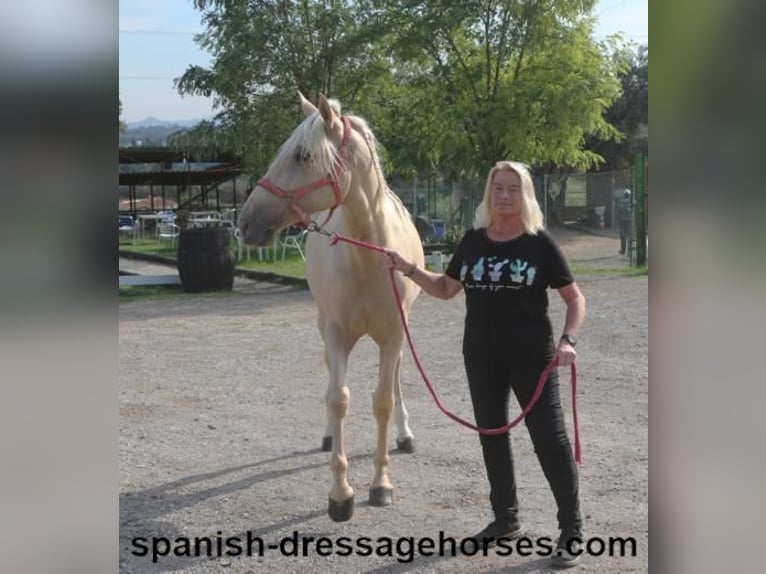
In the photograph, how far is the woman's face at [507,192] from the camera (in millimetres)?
3365

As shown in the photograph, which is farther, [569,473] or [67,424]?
[569,473]

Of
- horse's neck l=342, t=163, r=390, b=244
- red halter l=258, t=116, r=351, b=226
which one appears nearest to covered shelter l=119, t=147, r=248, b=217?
horse's neck l=342, t=163, r=390, b=244

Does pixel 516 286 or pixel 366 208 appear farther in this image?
pixel 366 208

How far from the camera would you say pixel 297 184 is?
3496 mm

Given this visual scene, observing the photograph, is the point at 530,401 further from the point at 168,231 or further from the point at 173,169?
the point at 173,169

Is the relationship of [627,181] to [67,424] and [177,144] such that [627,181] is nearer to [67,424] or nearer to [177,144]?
[177,144]

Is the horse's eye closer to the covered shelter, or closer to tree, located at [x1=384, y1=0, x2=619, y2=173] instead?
tree, located at [x1=384, y1=0, x2=619, y2=173]

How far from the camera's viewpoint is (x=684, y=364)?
1.59m

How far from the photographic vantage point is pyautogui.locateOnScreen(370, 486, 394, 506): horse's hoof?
4.25 m

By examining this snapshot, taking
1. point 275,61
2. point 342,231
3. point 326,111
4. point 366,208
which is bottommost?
point 342,231

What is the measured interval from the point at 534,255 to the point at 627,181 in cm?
1573

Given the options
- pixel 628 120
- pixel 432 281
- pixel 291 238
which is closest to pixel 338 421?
pixel 432 281

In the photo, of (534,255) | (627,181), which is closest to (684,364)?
(534,255)

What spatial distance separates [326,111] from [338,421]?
1607 mm
